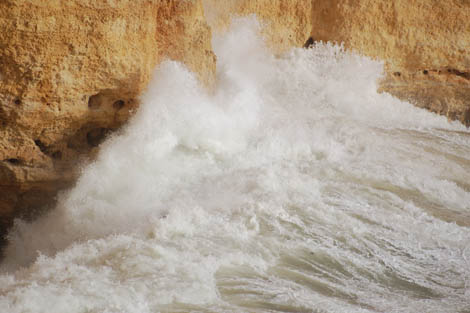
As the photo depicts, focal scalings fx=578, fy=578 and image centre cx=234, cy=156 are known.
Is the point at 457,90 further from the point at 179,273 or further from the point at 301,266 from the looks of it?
the point at 179,273

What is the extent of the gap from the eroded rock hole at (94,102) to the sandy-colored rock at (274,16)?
2.65 m

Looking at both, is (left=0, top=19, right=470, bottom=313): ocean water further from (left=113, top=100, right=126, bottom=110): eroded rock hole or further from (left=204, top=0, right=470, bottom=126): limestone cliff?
(left=204, top=0, right=470, bottom=126): limestone cliff

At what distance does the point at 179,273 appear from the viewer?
2963 mm

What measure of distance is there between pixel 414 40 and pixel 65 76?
514 centimetres

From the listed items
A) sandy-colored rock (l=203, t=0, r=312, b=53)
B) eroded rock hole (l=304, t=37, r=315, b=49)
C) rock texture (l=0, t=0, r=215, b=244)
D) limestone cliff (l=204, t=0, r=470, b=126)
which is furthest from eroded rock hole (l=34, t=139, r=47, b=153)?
eroded rock hole (l=304, t=37, r=315, b=49)

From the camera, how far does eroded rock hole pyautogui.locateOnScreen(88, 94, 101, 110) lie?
441 centimetres

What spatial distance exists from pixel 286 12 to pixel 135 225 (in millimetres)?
4450

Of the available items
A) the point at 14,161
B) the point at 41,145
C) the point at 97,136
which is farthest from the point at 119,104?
the point at 14,161

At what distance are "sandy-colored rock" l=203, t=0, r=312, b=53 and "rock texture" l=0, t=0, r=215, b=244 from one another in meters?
1.99

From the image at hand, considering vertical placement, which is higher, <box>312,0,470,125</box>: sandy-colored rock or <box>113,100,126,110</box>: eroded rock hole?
<box>312,0,470,125</box>: sandy-colored rock

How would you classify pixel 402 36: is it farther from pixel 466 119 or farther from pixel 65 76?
pixel 65 76

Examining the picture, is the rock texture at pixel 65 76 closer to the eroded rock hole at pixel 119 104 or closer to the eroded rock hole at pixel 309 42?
the eroded rock hole at pixel 119 104

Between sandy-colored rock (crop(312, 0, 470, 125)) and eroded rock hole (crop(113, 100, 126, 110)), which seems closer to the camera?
eroded rock hole (crop(113, 100, 126, 110))

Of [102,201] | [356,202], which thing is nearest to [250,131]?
[356,202]
